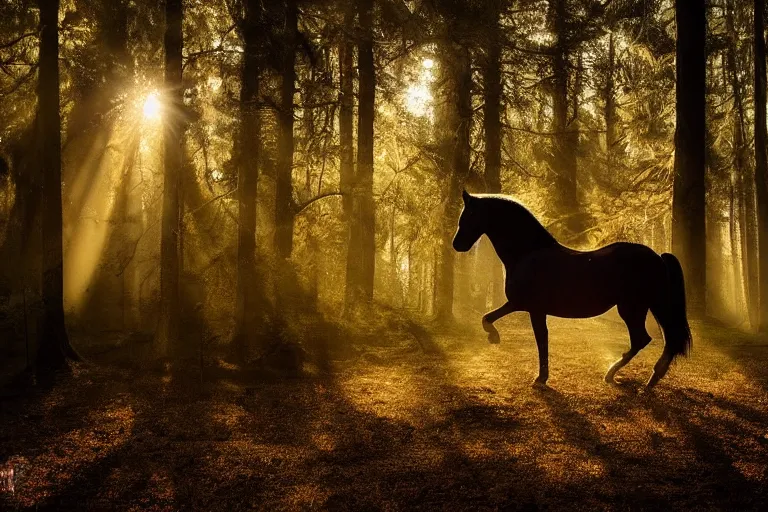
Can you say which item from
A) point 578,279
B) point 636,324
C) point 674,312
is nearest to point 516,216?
point 578,279

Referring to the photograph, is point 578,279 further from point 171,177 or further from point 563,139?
point 563,139

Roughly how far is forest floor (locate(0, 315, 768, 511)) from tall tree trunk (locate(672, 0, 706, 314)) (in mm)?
2016

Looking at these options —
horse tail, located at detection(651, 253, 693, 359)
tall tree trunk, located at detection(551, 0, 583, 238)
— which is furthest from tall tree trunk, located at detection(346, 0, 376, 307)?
horse tail, located at detection(651, 253, 693, 359)

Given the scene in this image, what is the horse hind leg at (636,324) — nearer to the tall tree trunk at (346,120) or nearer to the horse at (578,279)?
the horse at (578,279)

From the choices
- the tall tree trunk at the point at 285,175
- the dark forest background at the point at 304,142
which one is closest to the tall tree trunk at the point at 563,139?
the dark forest background at the point at 304,142

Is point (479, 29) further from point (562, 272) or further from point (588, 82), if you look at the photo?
point (562, 272)

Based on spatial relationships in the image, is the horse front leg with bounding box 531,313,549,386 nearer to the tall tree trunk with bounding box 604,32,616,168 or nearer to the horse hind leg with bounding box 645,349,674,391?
the horse hind leg with bounding box 645,349,674,391

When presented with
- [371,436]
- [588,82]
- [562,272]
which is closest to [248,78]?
[562,272]

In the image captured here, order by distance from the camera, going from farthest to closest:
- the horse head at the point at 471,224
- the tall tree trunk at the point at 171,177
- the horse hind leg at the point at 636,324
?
the tall tree trunk at the point at 171,177 < the horse head at the point at 471,224 < the horse hind leg at the point at 636,324

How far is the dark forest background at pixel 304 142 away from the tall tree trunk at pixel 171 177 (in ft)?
0.12

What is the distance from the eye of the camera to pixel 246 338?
11.6 m

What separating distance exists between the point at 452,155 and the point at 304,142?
4.59 meters

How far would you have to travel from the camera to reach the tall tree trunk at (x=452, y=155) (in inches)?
658

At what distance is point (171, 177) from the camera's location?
1113 cm
